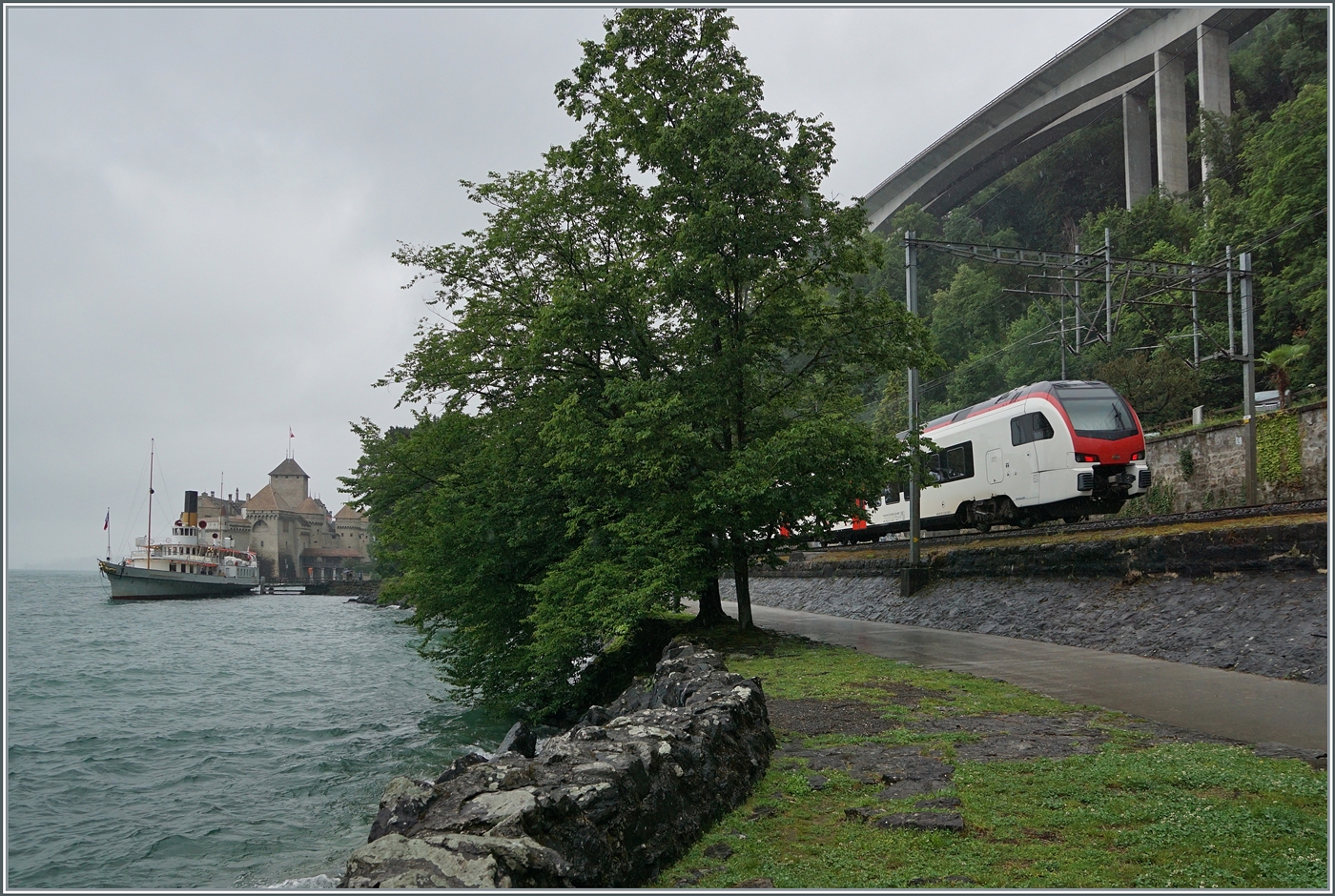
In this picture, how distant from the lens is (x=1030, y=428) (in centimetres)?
2044

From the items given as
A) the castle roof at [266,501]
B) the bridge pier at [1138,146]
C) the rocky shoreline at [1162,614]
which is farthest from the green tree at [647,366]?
the castle roof at [266,501]

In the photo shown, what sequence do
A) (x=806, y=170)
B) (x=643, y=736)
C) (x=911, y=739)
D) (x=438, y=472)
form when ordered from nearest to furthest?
(x=643, y=736), (x=911, y=739), (x=806, y=170), (x=438, y=472)

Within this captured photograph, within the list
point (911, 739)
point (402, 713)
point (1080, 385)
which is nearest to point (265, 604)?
point (402, 713)

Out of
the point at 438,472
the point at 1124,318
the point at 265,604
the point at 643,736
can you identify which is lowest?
the point at 265,604

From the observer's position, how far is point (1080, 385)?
65.6 feet

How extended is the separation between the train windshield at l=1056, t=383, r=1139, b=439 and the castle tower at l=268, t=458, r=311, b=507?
407 feet

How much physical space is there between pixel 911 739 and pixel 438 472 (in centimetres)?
1336

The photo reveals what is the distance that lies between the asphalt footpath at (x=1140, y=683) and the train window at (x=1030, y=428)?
227 inches

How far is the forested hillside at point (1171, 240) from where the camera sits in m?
33.2

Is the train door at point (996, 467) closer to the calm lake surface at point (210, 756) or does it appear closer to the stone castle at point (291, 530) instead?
the calm lake surface at point (210, 756)

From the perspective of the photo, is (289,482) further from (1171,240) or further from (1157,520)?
(1157,520)

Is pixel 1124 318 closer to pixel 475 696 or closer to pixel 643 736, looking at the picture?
pixel 475 696

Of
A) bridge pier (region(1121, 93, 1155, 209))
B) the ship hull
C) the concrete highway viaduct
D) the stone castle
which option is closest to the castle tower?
the stone castle

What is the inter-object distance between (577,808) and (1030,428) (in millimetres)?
18235
